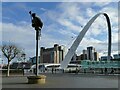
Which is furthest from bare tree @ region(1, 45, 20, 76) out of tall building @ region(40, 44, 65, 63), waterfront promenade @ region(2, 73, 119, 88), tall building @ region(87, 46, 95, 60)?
tall building @ region(87, 46, 95, 60)

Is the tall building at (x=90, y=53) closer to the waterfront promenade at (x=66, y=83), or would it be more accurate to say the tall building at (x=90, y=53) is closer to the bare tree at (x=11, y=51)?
the bare tree at (x=11, y=51)

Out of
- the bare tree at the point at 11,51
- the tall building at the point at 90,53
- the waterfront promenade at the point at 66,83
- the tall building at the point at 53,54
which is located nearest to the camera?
the waterfront promenade at the point at 66,83

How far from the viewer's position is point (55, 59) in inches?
5423

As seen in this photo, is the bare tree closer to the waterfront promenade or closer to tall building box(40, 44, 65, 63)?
the waterfront promenade

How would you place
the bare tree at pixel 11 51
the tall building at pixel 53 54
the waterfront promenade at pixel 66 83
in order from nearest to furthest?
1. the waterfront promenade at pixel 66 83
2. the bare tree at pixel 11 51
3. the tall building at pixel 53 54

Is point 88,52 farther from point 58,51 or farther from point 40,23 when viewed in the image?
point 40,23

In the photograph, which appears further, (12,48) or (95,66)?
(95,66)

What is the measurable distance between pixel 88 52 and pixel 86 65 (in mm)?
67960

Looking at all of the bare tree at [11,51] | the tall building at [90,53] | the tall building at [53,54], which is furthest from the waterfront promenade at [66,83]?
the tall building at [90,53]

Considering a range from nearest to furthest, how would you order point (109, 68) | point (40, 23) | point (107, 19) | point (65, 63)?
point (40, 23)
point (109, 68)
point (107, 19)
point (65, 63)

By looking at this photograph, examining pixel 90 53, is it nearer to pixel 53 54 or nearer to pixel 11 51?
pixel 53 54

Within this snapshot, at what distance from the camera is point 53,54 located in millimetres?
136875

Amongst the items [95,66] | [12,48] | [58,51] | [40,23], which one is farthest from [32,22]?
[58,51]

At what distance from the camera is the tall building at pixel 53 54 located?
131 m
